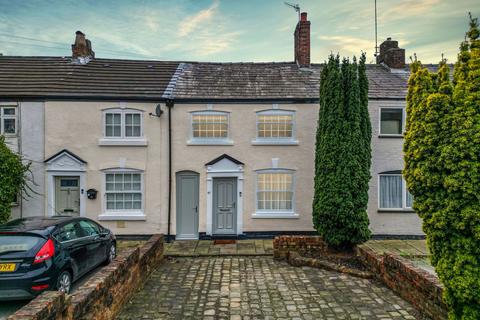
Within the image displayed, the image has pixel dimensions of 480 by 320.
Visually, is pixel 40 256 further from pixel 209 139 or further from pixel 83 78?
pixel 83 78

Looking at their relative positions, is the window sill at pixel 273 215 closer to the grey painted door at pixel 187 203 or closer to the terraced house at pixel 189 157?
the terraced house at pixel 189 157

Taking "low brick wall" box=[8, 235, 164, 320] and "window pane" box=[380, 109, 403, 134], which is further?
"window pane" box=[380, 109, 403, 134]

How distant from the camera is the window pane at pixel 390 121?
13.4m

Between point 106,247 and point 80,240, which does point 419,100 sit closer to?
point 80,240

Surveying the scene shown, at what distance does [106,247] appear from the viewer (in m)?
9.14

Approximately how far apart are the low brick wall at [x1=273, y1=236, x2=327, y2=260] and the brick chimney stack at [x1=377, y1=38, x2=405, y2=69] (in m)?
10.5

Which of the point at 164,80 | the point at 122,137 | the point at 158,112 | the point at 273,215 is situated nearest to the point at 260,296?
the point at 273,215

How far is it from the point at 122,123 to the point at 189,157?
10.2 feet

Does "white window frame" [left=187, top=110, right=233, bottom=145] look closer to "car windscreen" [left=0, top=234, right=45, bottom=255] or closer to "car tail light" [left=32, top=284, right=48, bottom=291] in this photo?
"car windscreen" [left=0, top=234, right=45, bottom=255]

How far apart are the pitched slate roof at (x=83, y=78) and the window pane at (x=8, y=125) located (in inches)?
37.9

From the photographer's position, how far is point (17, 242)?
21.1 ft

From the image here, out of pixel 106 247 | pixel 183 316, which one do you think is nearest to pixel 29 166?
pixel 106 247

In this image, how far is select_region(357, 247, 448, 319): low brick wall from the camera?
5938 mm

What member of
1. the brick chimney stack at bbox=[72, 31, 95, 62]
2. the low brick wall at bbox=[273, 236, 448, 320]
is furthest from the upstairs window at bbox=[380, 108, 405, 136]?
the brick chimney stack at bbox=[72, 31, 95, 62]
